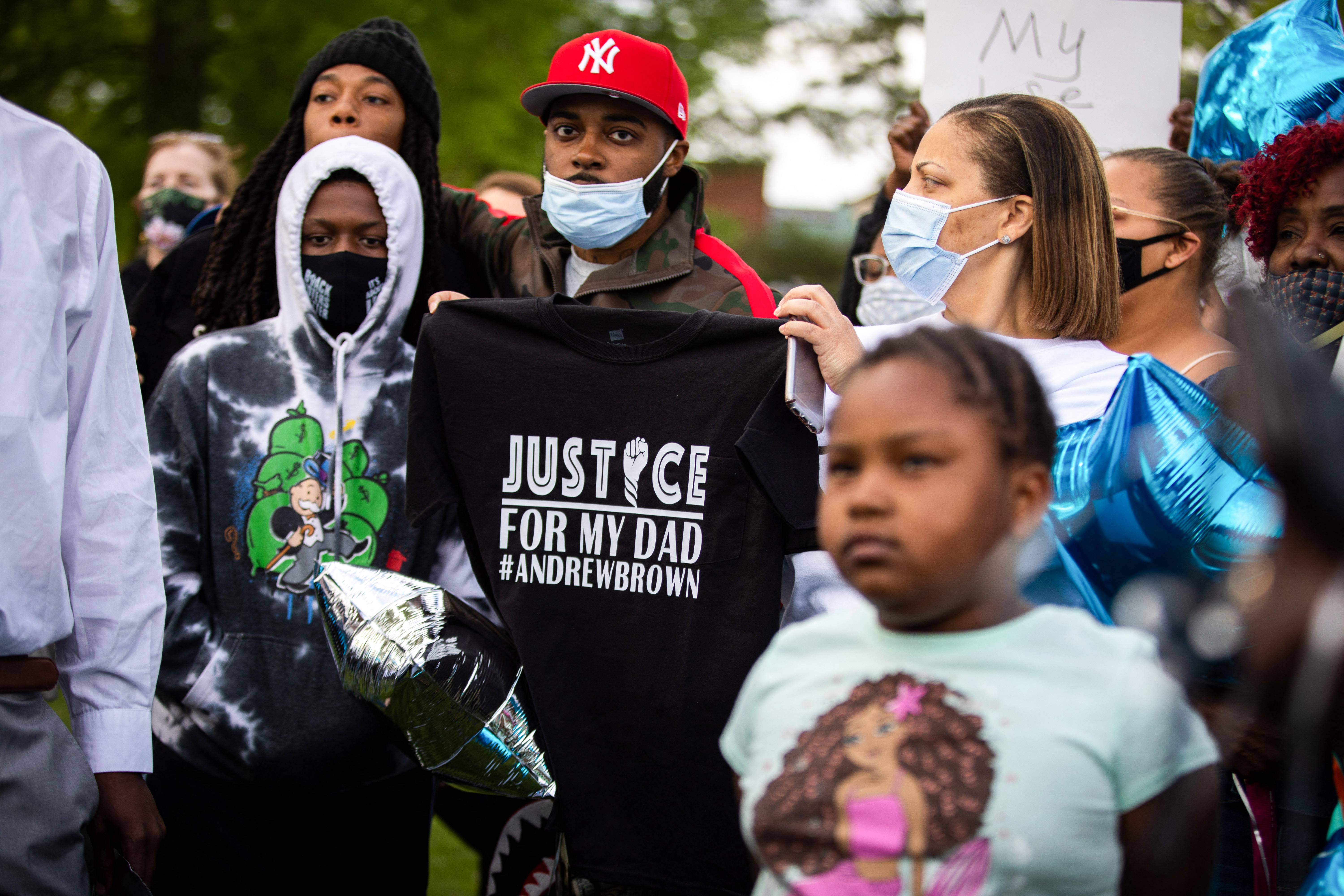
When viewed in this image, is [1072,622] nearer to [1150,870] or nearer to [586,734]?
[1150,870]

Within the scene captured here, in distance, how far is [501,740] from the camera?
7.93 ft

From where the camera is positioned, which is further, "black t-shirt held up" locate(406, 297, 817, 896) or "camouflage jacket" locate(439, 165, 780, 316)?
"camouflage jacket" locate(439, 165, 780, 316)

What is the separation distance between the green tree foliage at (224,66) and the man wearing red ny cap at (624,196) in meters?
6.75

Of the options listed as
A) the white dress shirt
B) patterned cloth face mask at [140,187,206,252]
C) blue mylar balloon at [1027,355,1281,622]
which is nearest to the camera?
blue mylar balloon at [1027,355,1281,622]

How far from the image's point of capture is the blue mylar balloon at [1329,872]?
5.16 ft

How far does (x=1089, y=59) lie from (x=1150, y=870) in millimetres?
3626

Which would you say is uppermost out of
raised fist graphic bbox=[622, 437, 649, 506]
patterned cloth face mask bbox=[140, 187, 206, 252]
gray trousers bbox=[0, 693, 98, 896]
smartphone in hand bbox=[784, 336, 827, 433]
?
patterned cloth face mask bbox=[140, 187, 206, 252]

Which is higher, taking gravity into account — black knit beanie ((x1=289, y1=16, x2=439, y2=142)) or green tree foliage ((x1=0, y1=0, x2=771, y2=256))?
green tree foliage ((x1=0, y1=0, x2=771, y2=256))

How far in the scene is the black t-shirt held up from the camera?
95.0 inches

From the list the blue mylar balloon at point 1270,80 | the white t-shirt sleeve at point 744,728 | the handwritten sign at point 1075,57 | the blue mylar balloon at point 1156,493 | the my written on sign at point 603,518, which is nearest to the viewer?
the white t-shirt sleeve at point 744,728

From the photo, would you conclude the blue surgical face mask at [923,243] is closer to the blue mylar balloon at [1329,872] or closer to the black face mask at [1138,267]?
the black face mask at [1138,267]

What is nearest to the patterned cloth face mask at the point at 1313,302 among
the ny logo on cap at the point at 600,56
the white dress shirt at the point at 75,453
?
the ny logo on cap at the point at 600,56

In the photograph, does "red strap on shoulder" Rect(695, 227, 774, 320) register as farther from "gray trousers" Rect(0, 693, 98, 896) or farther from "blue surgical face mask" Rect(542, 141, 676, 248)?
"gray trousers" Rect(0, 693, 98, 896)

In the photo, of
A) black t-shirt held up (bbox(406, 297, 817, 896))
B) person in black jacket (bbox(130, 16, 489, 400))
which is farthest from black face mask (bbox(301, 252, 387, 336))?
black t-shirt held up (bbox(406, 297, 817, 896))
